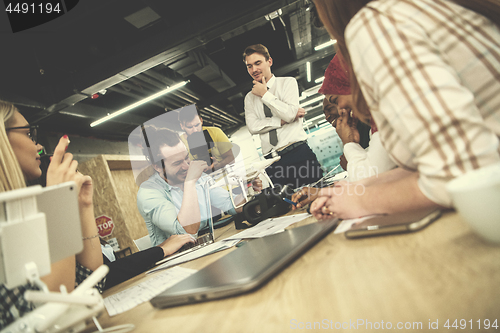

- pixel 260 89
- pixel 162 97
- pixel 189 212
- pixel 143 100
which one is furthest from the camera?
pixel 162 97

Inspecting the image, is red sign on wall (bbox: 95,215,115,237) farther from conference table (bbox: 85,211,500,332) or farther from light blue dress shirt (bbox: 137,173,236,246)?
conference table (bbox: 85,211,500,332)

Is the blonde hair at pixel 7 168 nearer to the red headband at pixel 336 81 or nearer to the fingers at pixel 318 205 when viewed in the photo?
the fingers at pixel 318 205

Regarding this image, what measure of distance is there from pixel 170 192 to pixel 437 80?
1.93 metres

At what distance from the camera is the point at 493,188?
0.93 ft

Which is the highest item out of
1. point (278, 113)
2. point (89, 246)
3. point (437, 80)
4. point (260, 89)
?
point (260, 89)

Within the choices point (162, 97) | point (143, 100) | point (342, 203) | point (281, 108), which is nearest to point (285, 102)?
point (281, 108)

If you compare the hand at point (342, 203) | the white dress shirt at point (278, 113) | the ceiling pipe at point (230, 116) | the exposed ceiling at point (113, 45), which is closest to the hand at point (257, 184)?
the white dress shirt at point (278, 113)

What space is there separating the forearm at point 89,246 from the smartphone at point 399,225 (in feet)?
3.41

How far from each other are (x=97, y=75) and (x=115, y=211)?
2581 millimetres

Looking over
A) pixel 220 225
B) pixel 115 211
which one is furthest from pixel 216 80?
pixel 220 225

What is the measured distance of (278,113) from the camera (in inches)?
91.8

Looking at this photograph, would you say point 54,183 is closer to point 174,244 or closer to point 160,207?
point 174,244

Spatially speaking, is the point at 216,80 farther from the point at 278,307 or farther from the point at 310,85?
the point at 278,307

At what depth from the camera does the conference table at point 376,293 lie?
0.74ft
